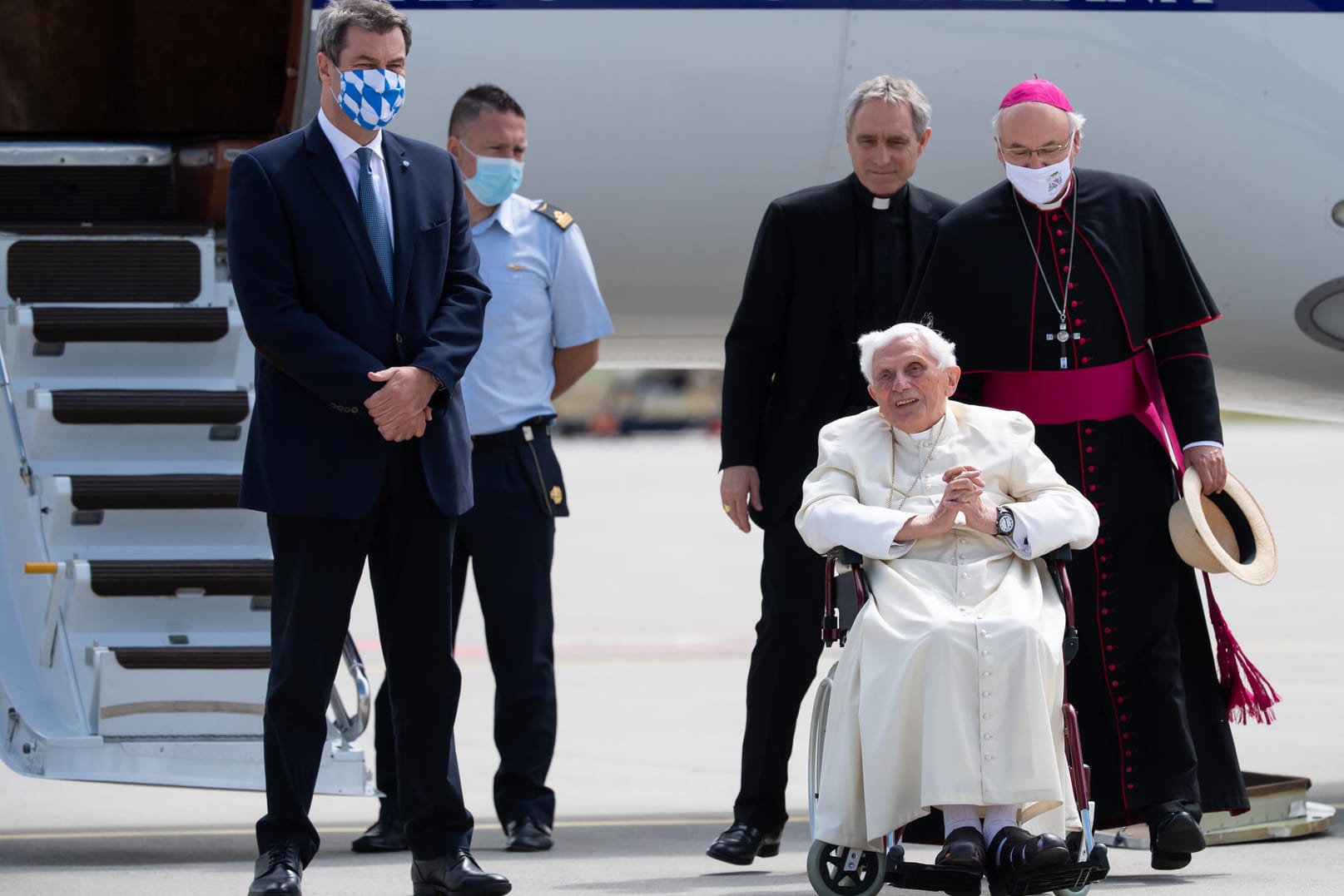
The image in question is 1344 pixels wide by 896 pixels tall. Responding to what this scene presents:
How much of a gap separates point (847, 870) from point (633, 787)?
8.27 feet

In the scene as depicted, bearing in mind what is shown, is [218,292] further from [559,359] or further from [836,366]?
[836,366]

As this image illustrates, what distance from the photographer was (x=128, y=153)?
5461 mm

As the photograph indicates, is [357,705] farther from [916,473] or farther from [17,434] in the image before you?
[916,473]

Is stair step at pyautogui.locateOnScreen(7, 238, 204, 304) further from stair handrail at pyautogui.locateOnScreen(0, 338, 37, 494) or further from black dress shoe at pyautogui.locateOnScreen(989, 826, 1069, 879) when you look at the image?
black dress shoe at pyautogui.locateOnScreen(989, 826, 1069, 879)

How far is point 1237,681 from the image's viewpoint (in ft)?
14.6

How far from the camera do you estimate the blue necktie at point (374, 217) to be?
399 centimetres

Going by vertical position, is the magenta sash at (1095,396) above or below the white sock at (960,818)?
above

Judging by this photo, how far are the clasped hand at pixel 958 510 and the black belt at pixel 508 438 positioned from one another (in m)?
1.46

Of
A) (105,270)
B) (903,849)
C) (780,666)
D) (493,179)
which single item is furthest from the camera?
(105,270)

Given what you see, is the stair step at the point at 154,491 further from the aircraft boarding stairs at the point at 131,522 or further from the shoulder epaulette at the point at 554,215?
the shoulder epaulette at the point at 554,215

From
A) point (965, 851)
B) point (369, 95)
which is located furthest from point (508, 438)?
point (965, 851)

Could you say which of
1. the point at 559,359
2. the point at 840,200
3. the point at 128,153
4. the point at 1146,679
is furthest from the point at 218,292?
the point at 1146,679

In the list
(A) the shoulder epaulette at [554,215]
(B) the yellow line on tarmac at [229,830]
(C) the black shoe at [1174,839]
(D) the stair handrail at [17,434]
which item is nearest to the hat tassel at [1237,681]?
(C) the black shoe at [1174,839]

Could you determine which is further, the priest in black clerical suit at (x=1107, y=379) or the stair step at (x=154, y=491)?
the stair step at (x=154, y=491)
